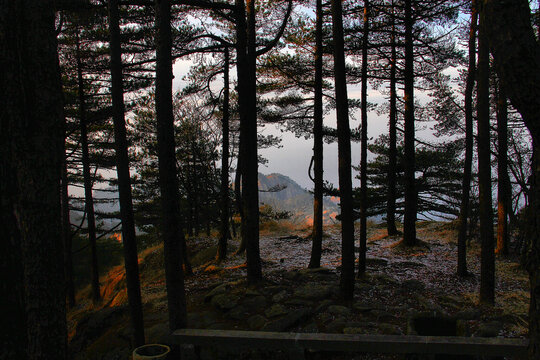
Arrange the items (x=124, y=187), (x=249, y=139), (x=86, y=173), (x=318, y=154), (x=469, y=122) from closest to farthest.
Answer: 1. (x=124, y=187)
2. (x=249, y=139)
3. (x=469, y=122)
4. (x=318, y=154)
5. (x=86, y=173)

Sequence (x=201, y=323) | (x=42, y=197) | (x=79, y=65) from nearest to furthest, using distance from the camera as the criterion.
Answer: (x=42, y=197)
(x=201, y=323)
(x=79, y=65)

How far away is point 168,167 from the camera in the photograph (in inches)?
199

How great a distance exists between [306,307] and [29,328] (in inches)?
185

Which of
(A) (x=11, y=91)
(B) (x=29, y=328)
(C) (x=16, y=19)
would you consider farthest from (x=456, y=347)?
(C) (x=16, y=19)

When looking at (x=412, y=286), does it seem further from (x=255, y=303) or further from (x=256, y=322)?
(x=256, y=322)

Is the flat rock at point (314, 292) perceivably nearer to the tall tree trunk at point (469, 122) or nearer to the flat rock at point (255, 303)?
the flat rock at point (255, 303)

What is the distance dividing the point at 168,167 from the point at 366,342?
349 cm

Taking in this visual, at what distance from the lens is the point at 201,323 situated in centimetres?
654

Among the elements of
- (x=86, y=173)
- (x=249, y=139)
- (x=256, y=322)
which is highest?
(x=249, y=139)

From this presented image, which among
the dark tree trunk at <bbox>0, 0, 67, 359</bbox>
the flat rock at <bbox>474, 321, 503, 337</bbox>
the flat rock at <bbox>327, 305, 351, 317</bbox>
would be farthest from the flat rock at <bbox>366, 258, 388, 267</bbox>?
the dark tree trunk at <bbox>0, 0, 67, 359</bbox>

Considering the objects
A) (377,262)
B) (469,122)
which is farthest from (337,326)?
(469,122)

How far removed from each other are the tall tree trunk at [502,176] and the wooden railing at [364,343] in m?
8.42

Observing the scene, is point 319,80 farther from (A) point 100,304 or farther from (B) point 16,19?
(A) point 100,304

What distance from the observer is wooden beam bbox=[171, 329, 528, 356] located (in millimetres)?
3500
